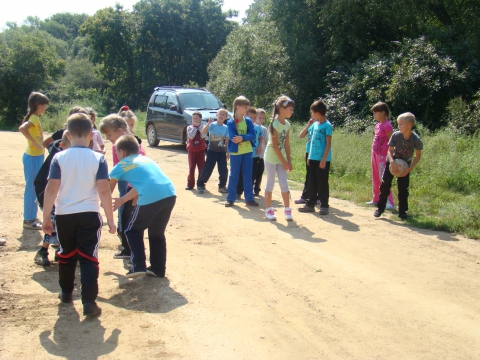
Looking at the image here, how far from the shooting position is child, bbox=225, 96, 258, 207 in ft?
30.5

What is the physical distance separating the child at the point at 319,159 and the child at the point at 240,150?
1.03 metres

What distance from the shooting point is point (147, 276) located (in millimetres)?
5805

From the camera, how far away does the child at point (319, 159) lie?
8.73 meters

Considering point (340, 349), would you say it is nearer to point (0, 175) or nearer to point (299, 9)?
point (0, 175)

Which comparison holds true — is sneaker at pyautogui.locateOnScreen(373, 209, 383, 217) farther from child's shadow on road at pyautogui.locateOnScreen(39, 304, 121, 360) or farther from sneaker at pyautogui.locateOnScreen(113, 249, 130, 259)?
child's shadow on road at pyautogui.locateOnScreen(39, 304, 121, 360)

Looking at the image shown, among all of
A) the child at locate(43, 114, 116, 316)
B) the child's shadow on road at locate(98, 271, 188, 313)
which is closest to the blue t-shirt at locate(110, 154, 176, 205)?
the child at locate(43, 114, 116, 316)

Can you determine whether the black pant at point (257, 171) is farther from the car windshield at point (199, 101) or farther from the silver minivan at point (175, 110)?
the car windshield at point (199, 101)

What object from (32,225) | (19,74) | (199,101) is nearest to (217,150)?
(32,225)

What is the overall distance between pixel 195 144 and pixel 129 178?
558 centimetres

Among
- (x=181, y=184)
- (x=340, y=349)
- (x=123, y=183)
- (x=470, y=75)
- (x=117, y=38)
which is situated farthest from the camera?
(x=117, y=38)

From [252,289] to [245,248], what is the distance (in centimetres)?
147

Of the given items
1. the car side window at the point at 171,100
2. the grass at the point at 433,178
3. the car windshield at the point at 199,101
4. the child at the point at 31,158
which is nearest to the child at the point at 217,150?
the grass at the point at 433,178

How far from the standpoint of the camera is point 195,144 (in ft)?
36.0

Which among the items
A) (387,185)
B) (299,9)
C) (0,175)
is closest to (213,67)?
(299,9)
